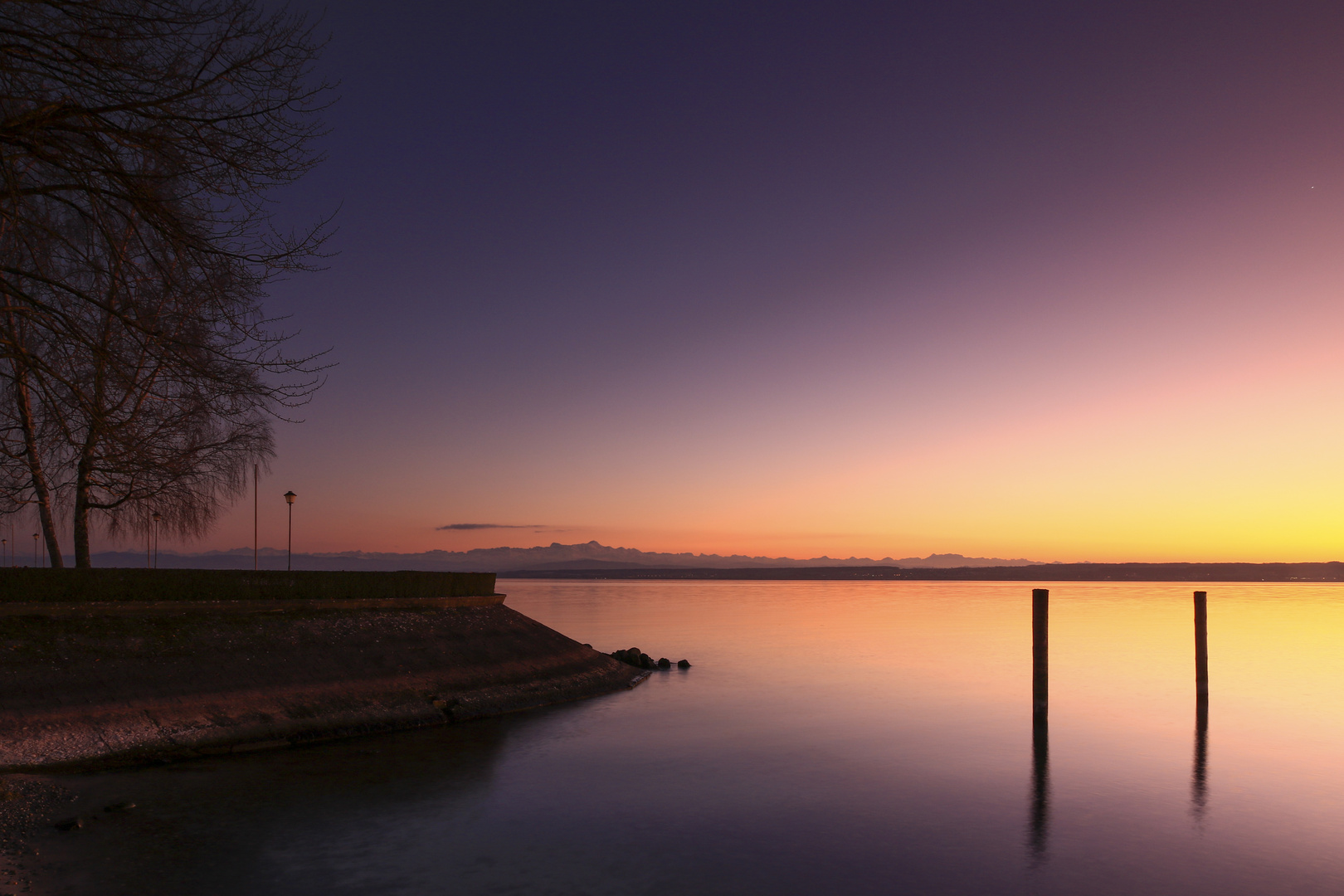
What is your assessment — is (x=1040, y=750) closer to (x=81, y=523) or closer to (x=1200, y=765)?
(x=1200, y=765)

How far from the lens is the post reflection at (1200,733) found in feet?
69.3

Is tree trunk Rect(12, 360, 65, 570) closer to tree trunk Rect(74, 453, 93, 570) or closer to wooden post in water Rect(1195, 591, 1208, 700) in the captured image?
tree trunk Rect(74, 453, 93, 570)

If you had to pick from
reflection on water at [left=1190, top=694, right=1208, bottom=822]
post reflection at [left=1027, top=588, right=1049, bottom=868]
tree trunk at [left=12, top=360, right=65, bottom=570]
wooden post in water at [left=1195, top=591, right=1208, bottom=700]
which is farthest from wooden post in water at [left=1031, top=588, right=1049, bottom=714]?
tree trunk at [left=12, top=360, right=65, bottom=570]

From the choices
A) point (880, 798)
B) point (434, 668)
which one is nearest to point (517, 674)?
point (434, 668)

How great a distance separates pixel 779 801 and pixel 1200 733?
18332mm

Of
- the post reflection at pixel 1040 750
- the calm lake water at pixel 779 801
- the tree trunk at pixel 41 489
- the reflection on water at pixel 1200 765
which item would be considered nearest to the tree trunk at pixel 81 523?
the tree trunk at pixel 41 489

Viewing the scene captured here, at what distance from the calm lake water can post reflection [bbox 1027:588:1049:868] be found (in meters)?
0.14

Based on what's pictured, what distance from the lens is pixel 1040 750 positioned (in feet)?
87.7

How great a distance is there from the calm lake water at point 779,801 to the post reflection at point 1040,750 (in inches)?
5.7

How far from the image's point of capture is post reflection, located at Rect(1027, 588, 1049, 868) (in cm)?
1745

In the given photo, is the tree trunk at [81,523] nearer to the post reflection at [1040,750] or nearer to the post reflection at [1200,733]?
the post reflection at [1040,750]

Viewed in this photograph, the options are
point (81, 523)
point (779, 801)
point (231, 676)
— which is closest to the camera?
point (779, 801)

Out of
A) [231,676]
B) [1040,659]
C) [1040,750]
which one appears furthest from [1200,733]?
[231,676]

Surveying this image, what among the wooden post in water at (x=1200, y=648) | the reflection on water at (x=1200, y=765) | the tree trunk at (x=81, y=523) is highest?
the tree trunk at (x=81, y=523)
